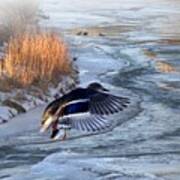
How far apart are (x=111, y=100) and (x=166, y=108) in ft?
23.4

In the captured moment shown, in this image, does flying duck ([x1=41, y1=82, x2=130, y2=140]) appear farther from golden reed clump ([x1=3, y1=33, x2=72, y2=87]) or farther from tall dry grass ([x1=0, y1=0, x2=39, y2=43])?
tall dry grass ([x1=0, y1=0, x2=39, y2=43])

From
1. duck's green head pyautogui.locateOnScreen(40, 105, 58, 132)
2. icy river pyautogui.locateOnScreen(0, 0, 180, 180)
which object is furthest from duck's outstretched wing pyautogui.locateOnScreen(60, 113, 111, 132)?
icy river pyautogui.locateOnScreen(0, 0, 180, 180)

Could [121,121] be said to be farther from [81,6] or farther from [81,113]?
[81,6]

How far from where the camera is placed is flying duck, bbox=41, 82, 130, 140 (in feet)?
21.3

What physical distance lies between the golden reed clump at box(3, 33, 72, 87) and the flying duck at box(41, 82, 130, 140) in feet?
24.9

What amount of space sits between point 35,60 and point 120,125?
3.13 m

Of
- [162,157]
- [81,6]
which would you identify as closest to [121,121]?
[162,157]

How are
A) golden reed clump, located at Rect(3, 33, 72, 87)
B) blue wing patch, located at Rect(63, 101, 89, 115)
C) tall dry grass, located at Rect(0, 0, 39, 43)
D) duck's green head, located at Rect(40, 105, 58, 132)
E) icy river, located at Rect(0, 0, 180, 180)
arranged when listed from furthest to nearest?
tall dry grass, located at Rect(0, 0, 39, 43)
golden reed clump, located at Rect(3, 33, 72, 87)
icy river, located at Rect(0, 0, 180, 180)
blue wing patch, located at Rect(63, 101, 89, 115)
duck's green head, located at Rect(40, 105, 58, 132)

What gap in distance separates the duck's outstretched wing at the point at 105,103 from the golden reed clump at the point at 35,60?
7624 millimetres

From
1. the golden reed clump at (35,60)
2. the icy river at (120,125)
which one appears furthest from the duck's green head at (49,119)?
the golden reed clump at (35,60)

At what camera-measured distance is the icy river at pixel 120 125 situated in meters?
9.56

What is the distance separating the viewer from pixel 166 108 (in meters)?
13.7

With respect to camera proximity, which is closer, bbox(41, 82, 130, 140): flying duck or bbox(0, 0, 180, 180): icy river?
bbox(41, 82, 130, 140): flying duck

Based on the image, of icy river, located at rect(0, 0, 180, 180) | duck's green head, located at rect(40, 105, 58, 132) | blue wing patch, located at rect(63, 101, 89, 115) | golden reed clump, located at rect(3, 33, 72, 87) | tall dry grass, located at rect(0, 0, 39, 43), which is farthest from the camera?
tall dry grass, located at rect(0, 0, 39, 43)
